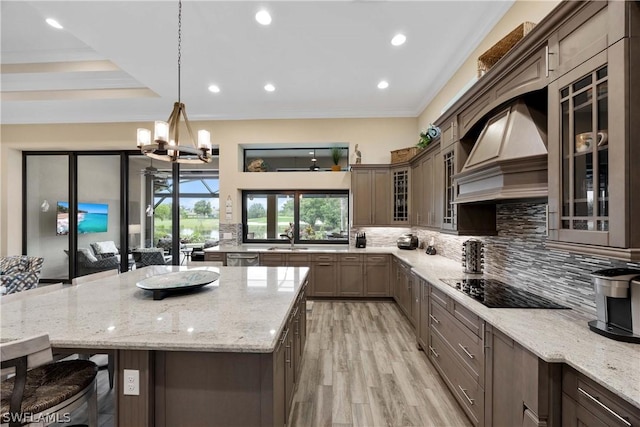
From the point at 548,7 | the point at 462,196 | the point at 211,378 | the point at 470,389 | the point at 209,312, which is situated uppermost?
the point at 548,7

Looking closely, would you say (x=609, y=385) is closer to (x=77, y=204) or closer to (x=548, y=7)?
(x=548, y=7)

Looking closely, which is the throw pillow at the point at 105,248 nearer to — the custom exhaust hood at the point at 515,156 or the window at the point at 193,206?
the window at the point at 193,206

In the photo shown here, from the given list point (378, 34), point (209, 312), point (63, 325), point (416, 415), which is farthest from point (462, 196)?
point (63, 325)

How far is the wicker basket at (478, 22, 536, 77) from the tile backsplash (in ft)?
3.95

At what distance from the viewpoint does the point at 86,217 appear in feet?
19.6

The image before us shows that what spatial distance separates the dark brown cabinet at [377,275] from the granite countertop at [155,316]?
2.51 meters

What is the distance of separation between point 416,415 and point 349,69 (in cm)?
390

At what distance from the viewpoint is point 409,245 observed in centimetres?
489

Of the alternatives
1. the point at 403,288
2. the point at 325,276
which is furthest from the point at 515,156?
the point at 325,276

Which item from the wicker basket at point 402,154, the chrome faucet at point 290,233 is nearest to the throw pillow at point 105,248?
the chrome faucet at point 290,233

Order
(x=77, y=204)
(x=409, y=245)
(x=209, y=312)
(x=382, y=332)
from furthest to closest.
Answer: (x=77, y=204)
(x=409, y=245)
(x=382, y=332)
(x=209, y=312)

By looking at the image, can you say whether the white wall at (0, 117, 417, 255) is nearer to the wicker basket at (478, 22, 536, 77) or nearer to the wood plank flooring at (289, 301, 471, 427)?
the wood plank flooring at (289, 301, 471, 427)

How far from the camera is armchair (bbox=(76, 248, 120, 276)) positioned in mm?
5852

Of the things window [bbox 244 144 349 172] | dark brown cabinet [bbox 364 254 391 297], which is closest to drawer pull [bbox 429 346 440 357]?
dark brown cabinet [bbox 364 254 391 297]
